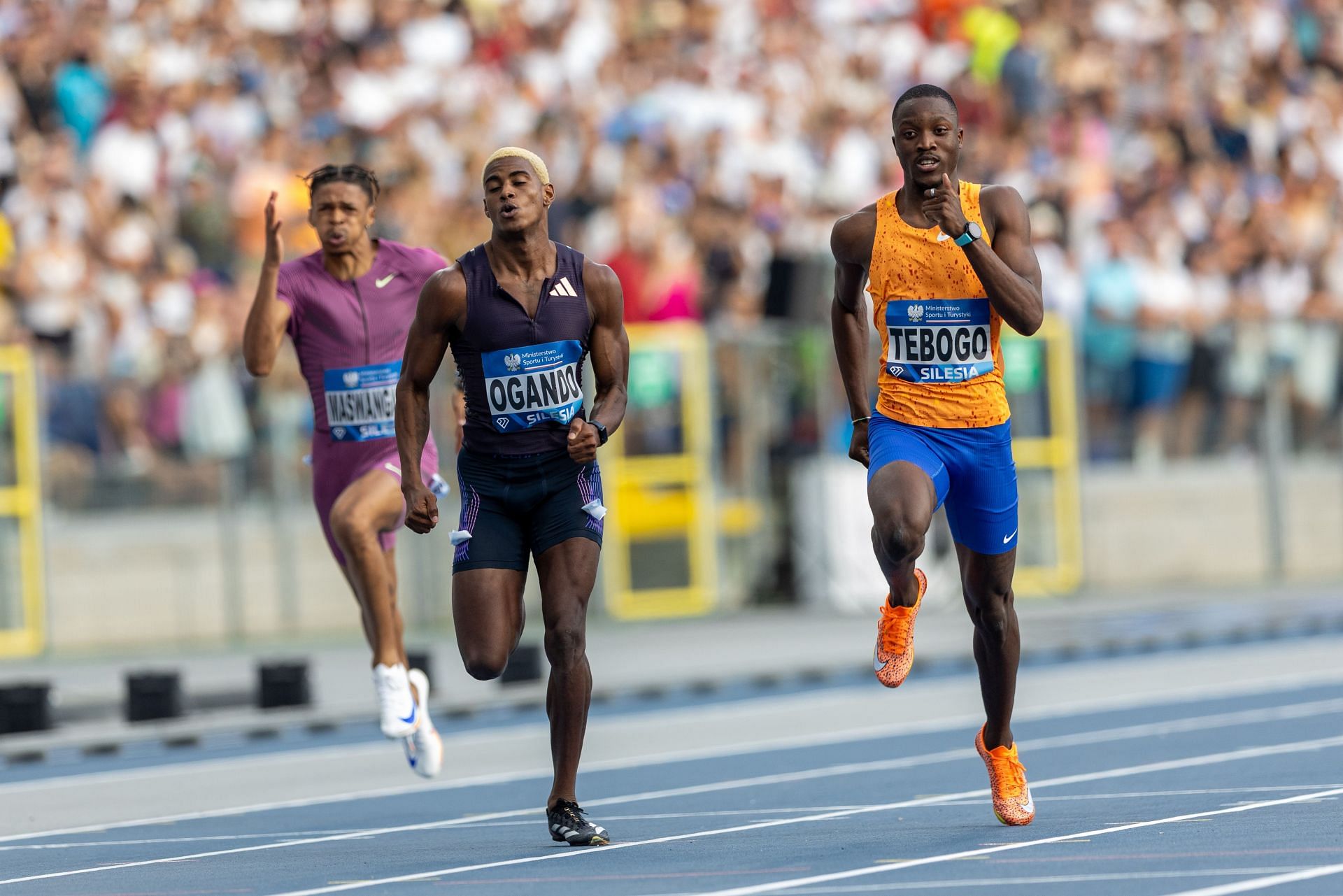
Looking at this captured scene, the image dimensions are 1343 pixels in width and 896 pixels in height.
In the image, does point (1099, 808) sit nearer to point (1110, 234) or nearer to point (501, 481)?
point (501, 481)

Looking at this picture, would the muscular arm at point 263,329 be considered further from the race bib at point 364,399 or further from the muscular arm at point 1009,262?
the muscular arm at point 1009,262

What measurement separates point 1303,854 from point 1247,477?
15.6m

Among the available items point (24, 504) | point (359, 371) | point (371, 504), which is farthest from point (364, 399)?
point (24, 504)

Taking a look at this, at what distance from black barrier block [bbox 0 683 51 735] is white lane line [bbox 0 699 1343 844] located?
1836 mm

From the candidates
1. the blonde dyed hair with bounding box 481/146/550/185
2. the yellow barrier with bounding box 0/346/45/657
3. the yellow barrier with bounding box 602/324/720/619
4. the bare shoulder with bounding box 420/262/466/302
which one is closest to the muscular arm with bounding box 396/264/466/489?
the bare shoulder with bounding box 420/262/466/302

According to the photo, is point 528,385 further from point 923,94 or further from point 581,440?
point 923,94

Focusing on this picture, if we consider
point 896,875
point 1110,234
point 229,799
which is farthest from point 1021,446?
point 896,875

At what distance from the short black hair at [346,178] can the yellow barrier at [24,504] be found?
26.2 ft

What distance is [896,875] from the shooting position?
7.99 meters

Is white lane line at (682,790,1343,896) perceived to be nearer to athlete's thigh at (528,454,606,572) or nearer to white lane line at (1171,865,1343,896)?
white lane line at (1171,865,1343,896)

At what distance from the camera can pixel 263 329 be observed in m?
11.5

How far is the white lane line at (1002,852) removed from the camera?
25.3 feet

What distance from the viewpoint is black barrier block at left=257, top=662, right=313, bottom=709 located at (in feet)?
51.3

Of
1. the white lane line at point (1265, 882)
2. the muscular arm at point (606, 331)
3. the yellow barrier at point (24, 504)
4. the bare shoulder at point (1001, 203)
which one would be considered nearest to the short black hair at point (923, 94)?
the bare shoulder at point (1001, 203)
